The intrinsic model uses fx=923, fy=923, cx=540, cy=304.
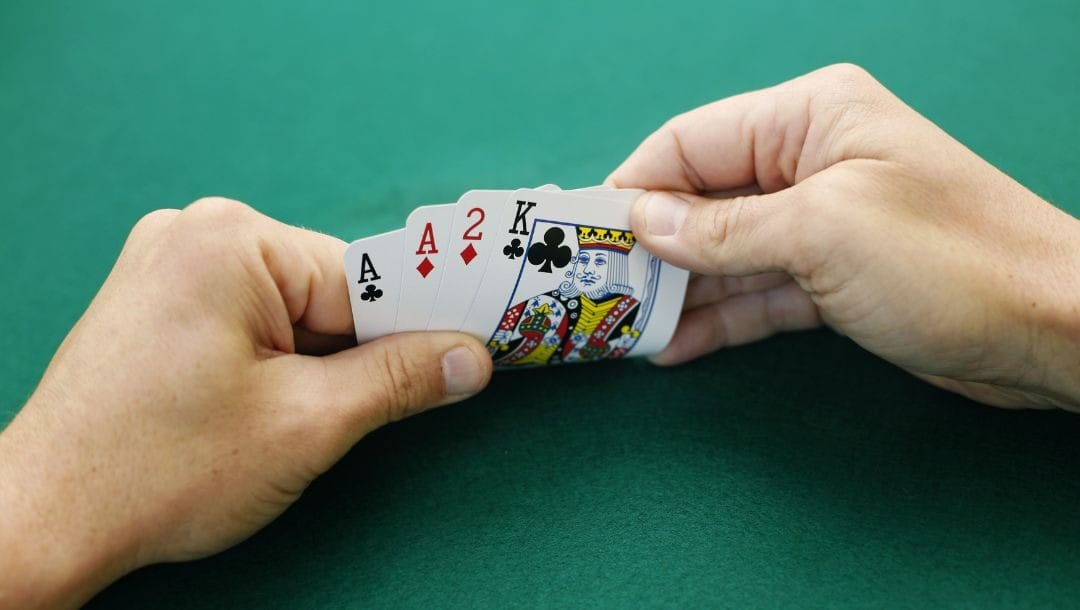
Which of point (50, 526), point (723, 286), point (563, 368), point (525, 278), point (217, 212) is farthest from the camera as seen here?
point (723, 286)

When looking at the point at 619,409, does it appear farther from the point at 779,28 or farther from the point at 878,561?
the point at 779,28

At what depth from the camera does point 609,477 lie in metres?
1.50

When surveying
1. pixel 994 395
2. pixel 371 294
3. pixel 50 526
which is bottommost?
pixel 50 526

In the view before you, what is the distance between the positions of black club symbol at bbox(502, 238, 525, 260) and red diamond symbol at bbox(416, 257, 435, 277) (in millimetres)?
122

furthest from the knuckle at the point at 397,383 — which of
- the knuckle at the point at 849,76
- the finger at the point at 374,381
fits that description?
the knuckle at the point at 849,76

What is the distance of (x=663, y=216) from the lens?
152 centimetres

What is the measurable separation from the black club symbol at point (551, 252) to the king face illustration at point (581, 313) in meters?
0.02

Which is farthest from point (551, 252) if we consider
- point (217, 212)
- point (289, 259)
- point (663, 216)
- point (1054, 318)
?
point (1054, 318)

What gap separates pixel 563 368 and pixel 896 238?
61 cm

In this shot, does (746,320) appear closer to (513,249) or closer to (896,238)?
(896,238)

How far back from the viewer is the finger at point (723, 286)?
1737mm

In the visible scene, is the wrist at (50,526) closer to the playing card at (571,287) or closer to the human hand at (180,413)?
the human hand at (180,413)

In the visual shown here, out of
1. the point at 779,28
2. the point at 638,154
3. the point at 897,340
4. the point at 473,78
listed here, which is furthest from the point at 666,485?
the point at 779,28

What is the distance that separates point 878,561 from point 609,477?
0.43 metres
